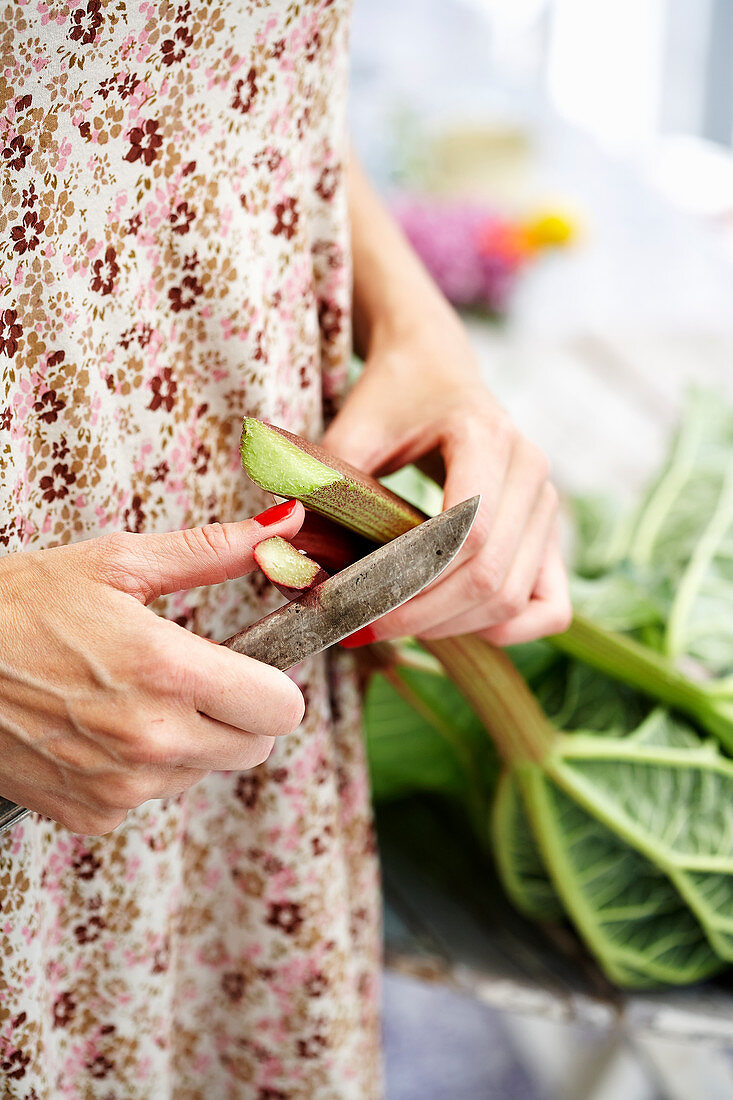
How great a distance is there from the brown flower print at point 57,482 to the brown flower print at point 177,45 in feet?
0.57

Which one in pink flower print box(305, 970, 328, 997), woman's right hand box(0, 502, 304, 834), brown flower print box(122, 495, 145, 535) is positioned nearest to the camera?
woman's right hand box(0, 502, 304, 834)

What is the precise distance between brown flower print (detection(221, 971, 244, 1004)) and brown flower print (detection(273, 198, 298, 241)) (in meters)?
0.43

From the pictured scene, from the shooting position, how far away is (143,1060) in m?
0.49

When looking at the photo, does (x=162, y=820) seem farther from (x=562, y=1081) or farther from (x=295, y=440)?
(x=562, y=1081)

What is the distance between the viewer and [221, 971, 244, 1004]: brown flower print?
557 millimetres

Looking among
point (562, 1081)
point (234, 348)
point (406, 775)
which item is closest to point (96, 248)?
point (234, 348)

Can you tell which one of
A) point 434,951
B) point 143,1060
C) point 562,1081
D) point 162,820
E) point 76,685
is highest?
point 76,685

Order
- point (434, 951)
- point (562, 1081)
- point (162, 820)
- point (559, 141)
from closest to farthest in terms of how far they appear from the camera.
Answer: point (162, 820)
point (434, 951)
point (562, 1081)
point (559, 141)

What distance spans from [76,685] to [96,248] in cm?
18

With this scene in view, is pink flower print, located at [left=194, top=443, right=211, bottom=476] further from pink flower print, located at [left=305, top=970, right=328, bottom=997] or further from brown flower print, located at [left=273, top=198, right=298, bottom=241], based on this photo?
pink flower print, located at [left=305, top=970, right=328, bottom=997]

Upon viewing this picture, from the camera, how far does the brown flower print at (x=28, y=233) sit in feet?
1.15

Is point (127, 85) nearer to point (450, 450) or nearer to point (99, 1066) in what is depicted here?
point (450, 450)

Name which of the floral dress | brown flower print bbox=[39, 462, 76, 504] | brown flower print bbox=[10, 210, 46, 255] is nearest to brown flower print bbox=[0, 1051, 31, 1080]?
the floral dress

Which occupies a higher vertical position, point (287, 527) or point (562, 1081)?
point (287, 527)
